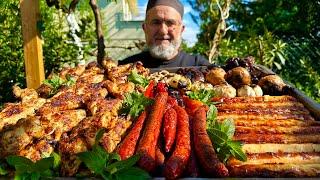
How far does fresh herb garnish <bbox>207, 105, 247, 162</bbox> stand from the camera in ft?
7.48

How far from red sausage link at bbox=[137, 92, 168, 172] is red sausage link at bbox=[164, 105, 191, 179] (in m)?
0.08

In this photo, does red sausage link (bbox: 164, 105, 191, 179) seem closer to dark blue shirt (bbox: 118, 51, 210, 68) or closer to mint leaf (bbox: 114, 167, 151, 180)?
mint leaf (bbox: 114, 167, 151, 180)

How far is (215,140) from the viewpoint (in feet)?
7.91

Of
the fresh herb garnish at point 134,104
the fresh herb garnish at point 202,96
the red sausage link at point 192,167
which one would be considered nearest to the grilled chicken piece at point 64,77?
the fresh herb garnish at point 134,104

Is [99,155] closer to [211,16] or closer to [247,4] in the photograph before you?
[211,16]

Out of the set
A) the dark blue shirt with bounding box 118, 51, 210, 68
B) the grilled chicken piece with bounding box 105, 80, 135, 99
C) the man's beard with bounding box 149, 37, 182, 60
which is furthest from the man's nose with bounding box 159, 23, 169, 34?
the grilled chicken piece with bounding box 105, 80, 135, 99

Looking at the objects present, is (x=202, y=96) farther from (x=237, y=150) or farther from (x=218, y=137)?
(x=237, y=150)

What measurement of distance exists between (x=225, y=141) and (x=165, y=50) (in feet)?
12.2

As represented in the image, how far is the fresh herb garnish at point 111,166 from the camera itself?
6.71 ft

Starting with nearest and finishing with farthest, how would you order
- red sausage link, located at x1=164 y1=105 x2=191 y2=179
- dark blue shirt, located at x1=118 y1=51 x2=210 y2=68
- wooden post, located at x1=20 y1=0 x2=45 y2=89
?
red sausage link, located at x1=164 y1=105 x2=191 y2=179, wooden post, located at x1=20 y1=0 x2=45 y2=89, dark blue shirt, located at x1=118 y1=51 x2=210 y2=68

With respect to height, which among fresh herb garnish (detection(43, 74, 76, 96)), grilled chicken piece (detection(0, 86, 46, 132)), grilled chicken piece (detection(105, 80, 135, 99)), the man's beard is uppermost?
the man's beard

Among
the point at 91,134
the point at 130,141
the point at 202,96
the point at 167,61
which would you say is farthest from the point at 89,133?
the point at 167,61

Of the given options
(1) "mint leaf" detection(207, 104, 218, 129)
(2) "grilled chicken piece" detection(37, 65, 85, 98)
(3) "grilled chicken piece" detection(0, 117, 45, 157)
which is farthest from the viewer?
(2) "grilled chicken piece" detection(37, 65, 85, 98)

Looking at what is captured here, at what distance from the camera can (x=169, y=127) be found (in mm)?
2604
